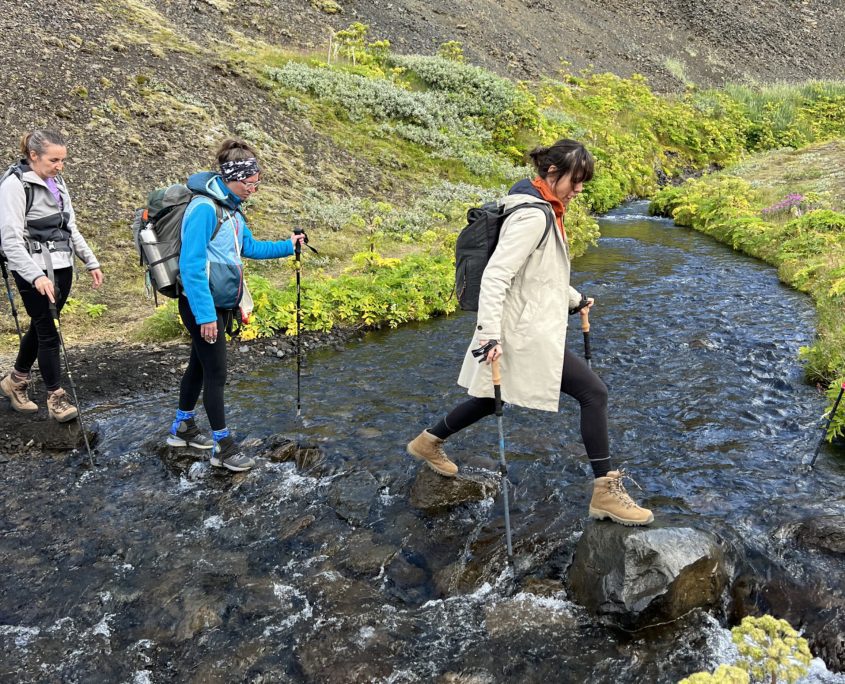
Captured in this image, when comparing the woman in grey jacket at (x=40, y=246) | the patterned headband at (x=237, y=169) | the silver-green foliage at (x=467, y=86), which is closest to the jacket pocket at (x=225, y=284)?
the patterned headband at (x=237, y=169)

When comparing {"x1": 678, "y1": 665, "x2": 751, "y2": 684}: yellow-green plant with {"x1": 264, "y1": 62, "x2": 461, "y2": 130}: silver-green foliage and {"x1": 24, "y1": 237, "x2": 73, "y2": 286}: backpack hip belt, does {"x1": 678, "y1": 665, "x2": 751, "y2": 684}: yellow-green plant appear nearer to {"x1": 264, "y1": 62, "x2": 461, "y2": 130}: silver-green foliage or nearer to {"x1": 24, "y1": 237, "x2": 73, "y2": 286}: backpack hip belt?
{"x1": 24, "y1": 237, "x2": 73, "y2": 286}: backpack hip belt

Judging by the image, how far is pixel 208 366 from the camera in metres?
5.97

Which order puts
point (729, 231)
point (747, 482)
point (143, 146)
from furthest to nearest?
1. point (729, 231)
2. point (143, 146)
3. point (747, 482)

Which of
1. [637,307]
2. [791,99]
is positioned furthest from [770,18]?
[637,307]

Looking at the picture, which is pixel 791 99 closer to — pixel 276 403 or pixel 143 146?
pixel 143 146

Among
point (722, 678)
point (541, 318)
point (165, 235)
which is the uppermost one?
point (165, 235)

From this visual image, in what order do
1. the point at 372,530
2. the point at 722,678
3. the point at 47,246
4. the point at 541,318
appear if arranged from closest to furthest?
the point at 722,678 < the point at 541,318 < the point at 372,530 < the point at 47,246

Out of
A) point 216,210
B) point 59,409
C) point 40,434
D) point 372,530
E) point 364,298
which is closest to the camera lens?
point 216,210

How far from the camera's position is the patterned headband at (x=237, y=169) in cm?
548

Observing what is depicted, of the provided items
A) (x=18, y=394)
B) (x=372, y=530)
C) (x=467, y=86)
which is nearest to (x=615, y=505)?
(x=372, y=530)

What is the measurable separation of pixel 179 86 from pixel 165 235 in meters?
17.3

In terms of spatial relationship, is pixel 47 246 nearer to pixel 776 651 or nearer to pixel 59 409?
pixel 59 409

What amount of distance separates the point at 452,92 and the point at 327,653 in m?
27.7

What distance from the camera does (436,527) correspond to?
572 centimetres
